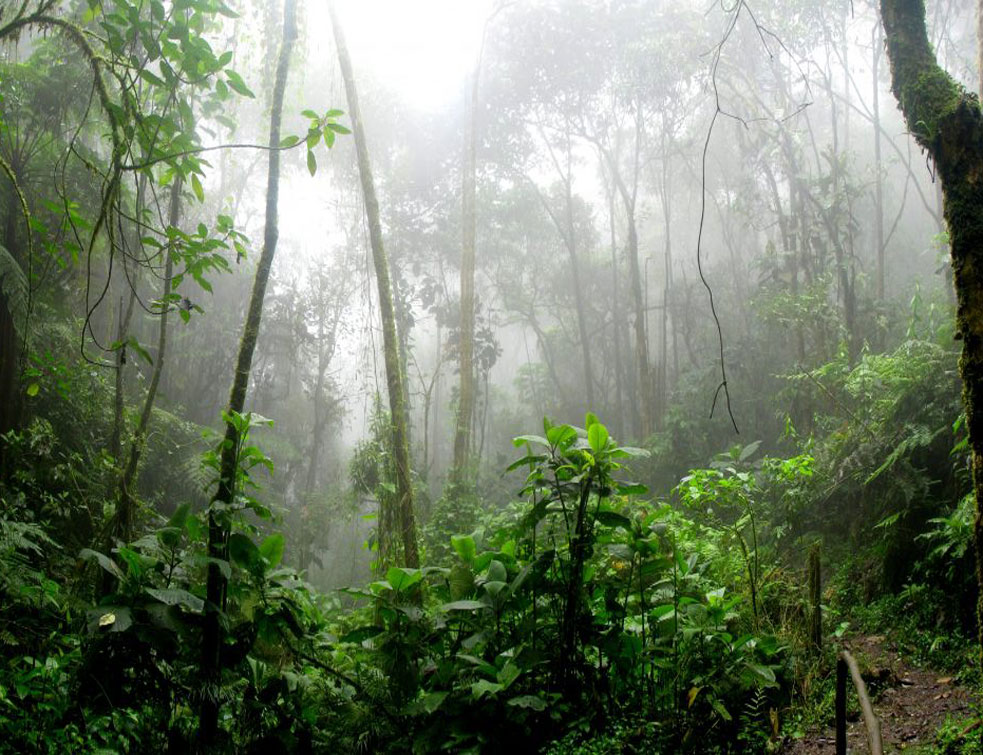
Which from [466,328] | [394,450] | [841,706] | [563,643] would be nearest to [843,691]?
[841,706]

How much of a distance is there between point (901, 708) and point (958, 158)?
2560mm

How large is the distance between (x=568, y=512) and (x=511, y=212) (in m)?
15.8

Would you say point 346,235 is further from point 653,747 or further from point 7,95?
point 653,747

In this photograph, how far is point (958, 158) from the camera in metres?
1.89

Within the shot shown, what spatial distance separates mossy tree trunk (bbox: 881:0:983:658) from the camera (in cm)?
175

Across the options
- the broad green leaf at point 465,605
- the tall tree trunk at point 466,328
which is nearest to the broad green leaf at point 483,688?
the broad green leaf at point 465,605

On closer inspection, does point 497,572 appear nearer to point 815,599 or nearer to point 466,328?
point 815,599

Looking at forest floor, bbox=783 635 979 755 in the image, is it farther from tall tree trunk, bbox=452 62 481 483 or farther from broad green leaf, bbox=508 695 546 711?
tall tree trunk, bbox=452 62 481 483

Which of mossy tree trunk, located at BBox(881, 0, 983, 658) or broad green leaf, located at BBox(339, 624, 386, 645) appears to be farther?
broad green leaf, located at BBox(339, 624, 386, 645)


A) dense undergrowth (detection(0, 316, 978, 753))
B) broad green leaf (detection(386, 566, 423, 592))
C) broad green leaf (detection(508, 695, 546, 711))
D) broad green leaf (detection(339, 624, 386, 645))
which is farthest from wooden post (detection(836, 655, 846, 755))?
broad green leaf (detection(339, 624, 386, 645))

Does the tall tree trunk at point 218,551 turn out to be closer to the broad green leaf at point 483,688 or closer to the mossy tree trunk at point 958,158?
the broad green leaf at point 483,688

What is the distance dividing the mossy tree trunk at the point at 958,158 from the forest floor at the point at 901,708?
4.31 ft

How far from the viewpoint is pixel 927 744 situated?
8.52 feet

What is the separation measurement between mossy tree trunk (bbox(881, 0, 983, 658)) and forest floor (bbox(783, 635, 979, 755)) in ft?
4.31
